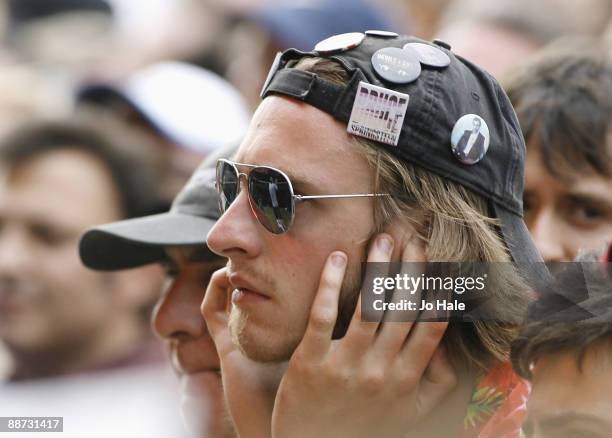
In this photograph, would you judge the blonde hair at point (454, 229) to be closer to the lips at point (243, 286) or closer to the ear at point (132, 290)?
the lips at point (243, 286)

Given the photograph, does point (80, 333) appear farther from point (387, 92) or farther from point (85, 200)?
point (387, 92)

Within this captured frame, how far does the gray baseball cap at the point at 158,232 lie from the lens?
3078 mm

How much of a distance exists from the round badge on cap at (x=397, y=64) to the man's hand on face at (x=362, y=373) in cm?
34

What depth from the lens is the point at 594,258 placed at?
8.13 ft

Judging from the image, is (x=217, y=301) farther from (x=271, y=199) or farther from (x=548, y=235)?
(x=548, y=235)

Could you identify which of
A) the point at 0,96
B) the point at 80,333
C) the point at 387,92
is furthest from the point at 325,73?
the point at 0,96

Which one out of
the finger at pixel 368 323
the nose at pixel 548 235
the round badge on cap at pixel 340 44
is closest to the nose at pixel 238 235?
the finger at pixel 368 323

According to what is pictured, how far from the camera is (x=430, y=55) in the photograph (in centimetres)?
247

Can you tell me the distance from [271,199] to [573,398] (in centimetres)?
74

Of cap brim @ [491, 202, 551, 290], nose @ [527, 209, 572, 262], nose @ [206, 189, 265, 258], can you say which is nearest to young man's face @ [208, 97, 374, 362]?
nose @ [206, 189, 265, 258]

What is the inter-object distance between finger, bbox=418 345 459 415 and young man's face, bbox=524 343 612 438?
22 cm

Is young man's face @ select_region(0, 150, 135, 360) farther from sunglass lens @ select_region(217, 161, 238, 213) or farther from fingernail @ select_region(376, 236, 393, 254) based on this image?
fingernail @ select_region(376, 236, 393, 254)

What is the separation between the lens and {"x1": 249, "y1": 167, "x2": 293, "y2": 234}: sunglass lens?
241 centimetres

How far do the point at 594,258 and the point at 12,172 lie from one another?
9.05 feet
